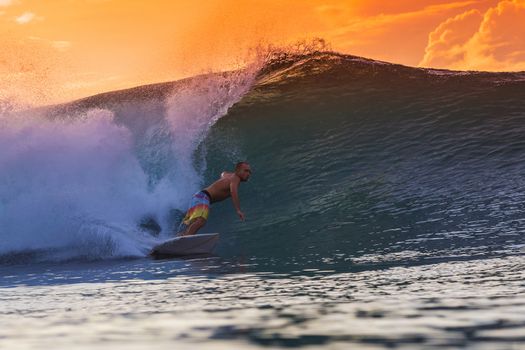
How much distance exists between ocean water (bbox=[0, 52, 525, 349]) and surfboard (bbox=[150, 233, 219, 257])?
0.20 m

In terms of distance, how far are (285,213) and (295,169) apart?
2.64 m

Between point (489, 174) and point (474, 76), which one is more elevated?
point (474, 76)

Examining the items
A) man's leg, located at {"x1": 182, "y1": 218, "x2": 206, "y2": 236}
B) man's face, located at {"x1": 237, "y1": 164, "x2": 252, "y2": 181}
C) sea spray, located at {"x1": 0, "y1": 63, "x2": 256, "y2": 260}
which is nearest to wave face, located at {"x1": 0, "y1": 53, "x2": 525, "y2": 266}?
sea spray, located at {"x1": 0, "y1": 63, "x2": 256, "y2": 260}

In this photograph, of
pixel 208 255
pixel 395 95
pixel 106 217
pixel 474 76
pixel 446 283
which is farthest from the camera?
pixel 474 76

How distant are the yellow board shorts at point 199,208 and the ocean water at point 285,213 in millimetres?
510

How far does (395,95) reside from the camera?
709 inches

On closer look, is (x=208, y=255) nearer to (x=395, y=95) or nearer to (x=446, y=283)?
(x=446, y=283)

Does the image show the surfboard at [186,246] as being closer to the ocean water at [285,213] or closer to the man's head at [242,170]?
the ocean water at [285,213]

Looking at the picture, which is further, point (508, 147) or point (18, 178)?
point (508, 147)

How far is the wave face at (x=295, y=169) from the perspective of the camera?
9.40 meters

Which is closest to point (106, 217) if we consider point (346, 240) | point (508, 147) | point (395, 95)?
point (346, 240)

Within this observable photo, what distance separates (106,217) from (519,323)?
735 centimetres

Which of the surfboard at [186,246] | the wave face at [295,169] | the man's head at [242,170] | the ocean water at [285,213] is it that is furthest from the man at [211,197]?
the surfboard at [186,246]

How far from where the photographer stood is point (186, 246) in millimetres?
9102
